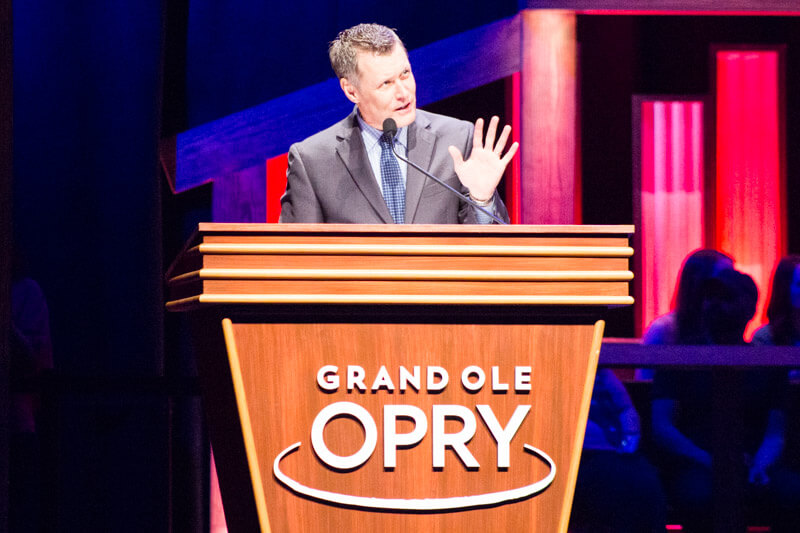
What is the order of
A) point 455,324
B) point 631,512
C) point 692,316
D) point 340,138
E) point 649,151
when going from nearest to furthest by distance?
point 455,324, point 340,138, point 631,512, point 692,316, point 649,151

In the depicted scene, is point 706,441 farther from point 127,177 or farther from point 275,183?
point 127,177

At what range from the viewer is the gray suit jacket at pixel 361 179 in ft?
6.21

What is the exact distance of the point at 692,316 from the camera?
9.20 feet

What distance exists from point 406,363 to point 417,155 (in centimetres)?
59

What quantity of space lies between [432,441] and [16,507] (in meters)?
A: 1.94

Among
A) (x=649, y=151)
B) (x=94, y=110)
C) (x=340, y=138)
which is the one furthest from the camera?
(x=649, y=151)

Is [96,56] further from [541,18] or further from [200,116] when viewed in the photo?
[541,18]

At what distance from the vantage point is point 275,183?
350cm

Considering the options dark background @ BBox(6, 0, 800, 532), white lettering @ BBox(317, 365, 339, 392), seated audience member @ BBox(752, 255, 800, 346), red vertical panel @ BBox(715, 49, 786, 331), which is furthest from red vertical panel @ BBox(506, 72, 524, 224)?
white lettering @ BBox(317, 365, 339, 392)

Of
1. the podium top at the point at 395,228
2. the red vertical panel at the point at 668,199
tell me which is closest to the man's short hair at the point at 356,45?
the podium top at the point at 395,228

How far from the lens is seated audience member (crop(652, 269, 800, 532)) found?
2.62 meters

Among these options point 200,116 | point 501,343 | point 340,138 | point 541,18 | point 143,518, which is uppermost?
point 541,18

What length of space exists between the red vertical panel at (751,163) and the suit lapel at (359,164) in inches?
96.0

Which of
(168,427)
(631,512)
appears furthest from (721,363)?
(168,427)
